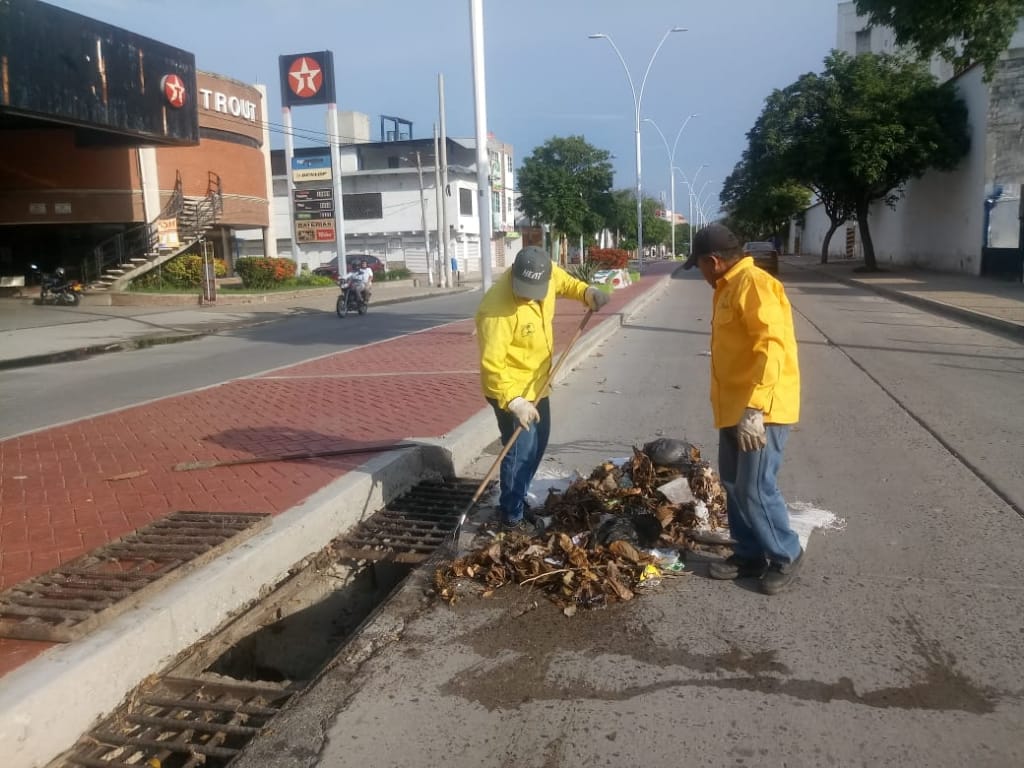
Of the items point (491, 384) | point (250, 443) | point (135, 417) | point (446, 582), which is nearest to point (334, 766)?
point (446, 582)

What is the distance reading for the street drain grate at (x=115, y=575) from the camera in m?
3.53

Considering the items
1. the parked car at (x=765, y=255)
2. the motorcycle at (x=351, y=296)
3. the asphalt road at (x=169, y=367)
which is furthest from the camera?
the parked car at (x=765, y=255)

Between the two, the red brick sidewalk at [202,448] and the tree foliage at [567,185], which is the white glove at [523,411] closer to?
the red brick sidewalk at [202,448]

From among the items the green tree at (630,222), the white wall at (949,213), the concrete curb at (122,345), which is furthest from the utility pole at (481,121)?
the green tree at (630,222)

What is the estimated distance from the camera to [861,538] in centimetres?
487

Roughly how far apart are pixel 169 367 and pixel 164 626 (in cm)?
1069

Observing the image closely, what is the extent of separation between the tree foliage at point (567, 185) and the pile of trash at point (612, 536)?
5897 centimetres

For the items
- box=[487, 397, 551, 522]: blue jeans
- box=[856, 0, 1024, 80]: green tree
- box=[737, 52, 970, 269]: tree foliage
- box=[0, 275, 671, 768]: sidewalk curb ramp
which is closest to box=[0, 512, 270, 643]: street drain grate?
box=[0, 275, 671, 768]: sidewalk curb ramp

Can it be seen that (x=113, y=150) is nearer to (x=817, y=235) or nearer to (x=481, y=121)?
(x=481, y=121)

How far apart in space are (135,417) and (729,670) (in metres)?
6.56

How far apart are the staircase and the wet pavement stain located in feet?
91.1

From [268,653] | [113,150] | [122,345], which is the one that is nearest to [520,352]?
[268,653]

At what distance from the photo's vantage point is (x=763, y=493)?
4066mm

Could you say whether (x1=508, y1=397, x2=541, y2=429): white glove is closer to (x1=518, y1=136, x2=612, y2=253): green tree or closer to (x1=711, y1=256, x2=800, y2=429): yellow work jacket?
(x1=711, y1=256, x2=800, y2=429): yellow work jacket
